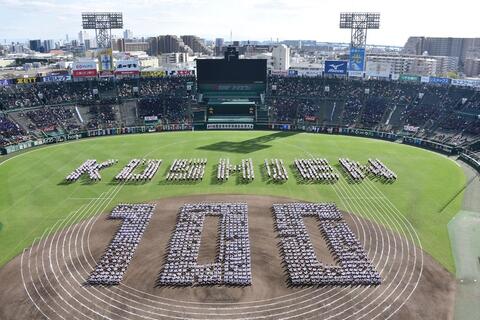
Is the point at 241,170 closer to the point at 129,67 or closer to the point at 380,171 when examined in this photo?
the point at 380,171

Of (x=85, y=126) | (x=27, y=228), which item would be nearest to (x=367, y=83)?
(x=85, y=126)

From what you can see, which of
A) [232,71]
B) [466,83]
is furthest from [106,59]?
[466,83]

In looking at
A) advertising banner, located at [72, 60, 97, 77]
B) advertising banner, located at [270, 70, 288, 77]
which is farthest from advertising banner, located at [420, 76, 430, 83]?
advertising banner, located at [72, 60, 97, 77]

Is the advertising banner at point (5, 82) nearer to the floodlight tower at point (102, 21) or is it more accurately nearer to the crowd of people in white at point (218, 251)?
the floodlight tower at point (102, 21)

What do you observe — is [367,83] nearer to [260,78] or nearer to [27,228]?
[260,78]

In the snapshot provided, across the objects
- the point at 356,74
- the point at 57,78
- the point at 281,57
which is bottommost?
the point at 57,78

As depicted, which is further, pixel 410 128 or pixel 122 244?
pixel 410 128

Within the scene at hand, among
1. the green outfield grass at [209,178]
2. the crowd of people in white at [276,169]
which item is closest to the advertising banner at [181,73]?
the green outfield grass at [209,178]

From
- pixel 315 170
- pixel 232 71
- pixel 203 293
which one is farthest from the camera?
pixel 232 71
